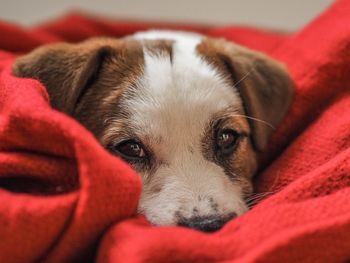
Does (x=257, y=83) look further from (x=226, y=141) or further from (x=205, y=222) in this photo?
(x=205, y=222)

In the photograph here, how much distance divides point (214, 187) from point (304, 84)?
0.52m

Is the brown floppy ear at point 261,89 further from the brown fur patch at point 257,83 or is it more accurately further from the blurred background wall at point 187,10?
the blurred background wall at point 187,10

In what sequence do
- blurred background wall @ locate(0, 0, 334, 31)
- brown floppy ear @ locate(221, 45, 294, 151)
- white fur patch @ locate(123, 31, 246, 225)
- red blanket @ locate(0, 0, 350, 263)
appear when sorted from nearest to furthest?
red blanket @ locate(0, 0, 350, 263) < white fur patch @ locate(123, 31, 246, 225) < brown floppy ear @ locate(221, 45, 294, 151) < blurred background wall @ locate(0, 0, 334, 31)

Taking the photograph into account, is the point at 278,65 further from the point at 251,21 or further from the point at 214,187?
the point at 251,21

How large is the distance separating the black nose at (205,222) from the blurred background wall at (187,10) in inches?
81.1

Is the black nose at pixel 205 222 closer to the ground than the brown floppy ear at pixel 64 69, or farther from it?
closer to the ground

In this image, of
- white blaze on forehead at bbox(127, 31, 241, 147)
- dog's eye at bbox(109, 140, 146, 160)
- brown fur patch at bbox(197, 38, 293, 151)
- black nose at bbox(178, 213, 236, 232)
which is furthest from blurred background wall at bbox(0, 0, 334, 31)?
black nose at bbox(178, 213, 236, 232)

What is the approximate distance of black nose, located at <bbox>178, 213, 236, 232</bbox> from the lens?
1.17m

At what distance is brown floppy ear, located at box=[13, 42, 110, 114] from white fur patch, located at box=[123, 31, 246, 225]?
0.14 m

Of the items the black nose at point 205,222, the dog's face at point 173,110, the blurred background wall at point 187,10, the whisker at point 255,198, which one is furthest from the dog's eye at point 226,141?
the blurred background wall at point 187,10

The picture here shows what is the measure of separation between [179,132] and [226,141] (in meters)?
0.18

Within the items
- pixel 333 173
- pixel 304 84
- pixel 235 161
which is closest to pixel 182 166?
pixel 235 161

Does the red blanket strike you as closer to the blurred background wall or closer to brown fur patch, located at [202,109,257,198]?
brown fur patch, located at [202,109,257,198]

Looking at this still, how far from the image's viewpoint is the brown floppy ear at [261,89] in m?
1.58
